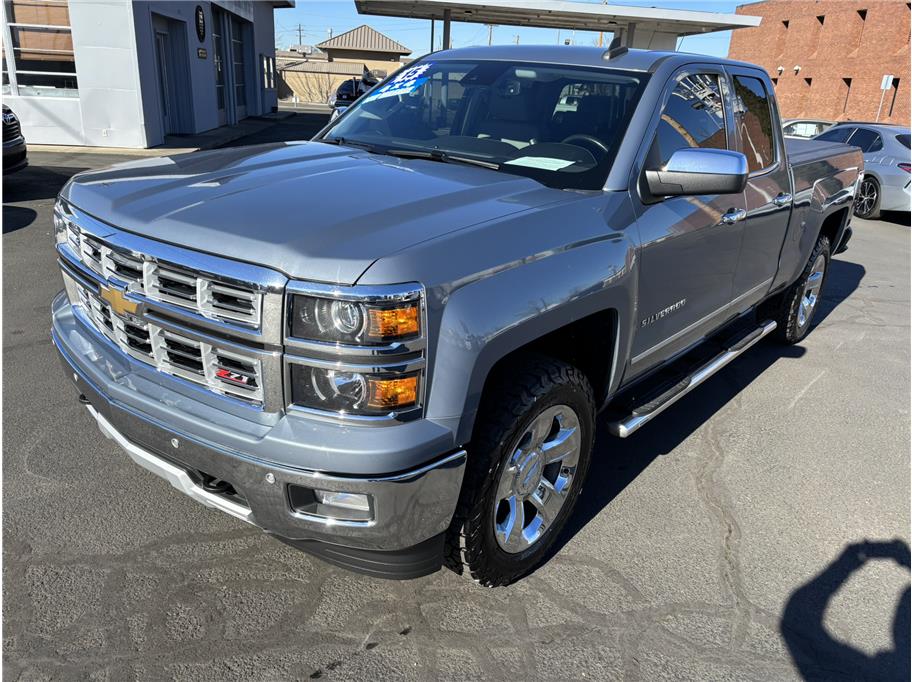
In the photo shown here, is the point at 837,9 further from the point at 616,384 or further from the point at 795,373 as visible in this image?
the point at 616,384

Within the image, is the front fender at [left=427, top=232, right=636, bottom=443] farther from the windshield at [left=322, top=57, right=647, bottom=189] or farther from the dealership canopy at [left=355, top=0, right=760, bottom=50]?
the dealership canopy at [left=355, top=0, right=760, bottom=50]

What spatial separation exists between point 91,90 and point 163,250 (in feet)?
47.3

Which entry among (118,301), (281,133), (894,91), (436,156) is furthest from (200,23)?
(894,91)

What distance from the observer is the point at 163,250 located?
2242 millimetres

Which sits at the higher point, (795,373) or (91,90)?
(91,90)

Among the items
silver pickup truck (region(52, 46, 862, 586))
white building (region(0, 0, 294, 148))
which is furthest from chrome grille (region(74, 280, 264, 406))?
white building (region(0, 0, 294, 148))

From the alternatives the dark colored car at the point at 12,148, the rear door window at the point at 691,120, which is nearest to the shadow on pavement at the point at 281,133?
the dark colored car at the point at 12,148

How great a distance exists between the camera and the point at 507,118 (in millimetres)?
3498

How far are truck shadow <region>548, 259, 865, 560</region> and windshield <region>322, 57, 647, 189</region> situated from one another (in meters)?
1.53

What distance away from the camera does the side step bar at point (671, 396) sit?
10.3 feet

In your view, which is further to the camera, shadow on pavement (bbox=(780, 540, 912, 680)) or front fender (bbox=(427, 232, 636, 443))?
shadow on pavement (bbox=(780, 540, 912, 680))

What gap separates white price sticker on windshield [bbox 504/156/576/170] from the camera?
122 inches

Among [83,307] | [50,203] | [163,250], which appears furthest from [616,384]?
[50,203]

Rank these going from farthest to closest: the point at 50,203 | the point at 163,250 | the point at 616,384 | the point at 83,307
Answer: the point at 50,203
the point at 616,384
the point at 83,307
the point at 163,250
